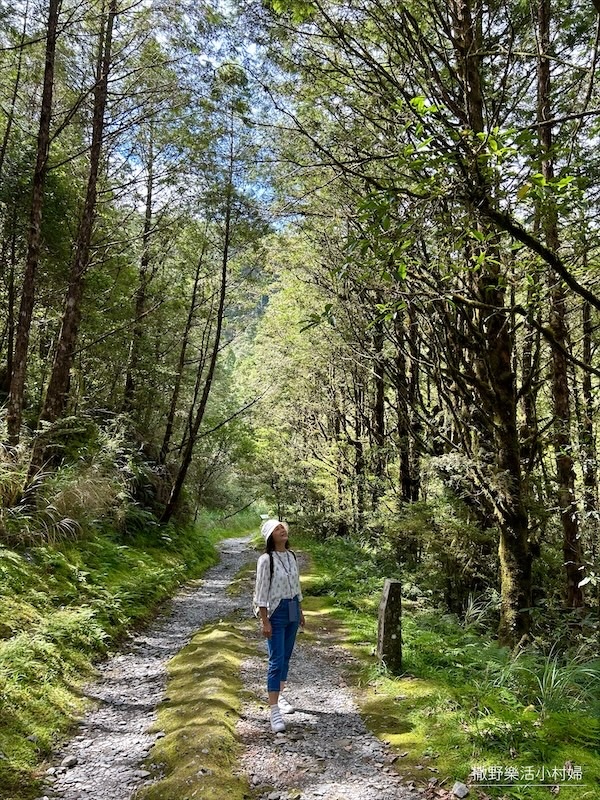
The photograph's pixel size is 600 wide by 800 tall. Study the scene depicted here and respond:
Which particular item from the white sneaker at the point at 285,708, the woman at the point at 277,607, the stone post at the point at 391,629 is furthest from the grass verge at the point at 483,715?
the woman at the point at 277,607

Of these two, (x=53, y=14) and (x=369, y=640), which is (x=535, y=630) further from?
(x=53, y=14)

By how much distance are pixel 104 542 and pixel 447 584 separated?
6.86 metres

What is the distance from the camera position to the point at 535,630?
288 inches

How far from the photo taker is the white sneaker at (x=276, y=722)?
188 inches

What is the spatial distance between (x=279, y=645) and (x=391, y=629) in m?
1.77

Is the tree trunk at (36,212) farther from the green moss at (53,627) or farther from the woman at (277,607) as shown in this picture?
the woman at (277,607)

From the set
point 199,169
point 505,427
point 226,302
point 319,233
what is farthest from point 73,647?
point 226,302

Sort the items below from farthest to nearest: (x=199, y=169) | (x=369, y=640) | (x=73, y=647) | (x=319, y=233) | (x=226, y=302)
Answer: (x=226, y=302), (x=199, y=169), (x=319, y=233), (x=369, y=640), (x=73, y=647)

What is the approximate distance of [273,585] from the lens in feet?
16.3

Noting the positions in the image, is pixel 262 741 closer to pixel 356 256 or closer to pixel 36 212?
pixel 356 256

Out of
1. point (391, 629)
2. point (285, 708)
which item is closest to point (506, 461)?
point (391, 629)

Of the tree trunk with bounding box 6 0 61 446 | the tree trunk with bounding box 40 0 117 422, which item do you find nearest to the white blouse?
the tree trunk with bounding box 6 0 61 446

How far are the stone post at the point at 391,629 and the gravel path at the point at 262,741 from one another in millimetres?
613

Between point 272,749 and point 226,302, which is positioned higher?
point 226,302
